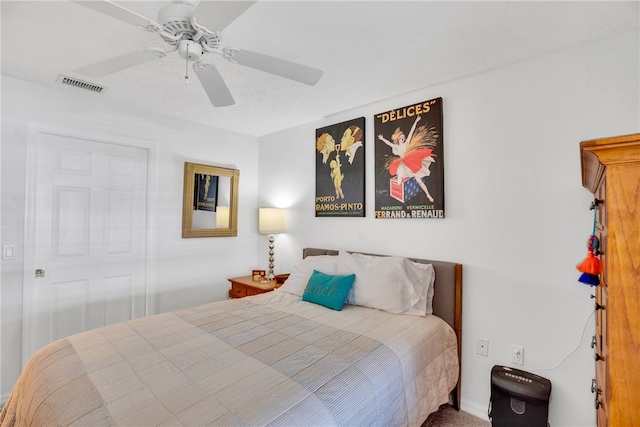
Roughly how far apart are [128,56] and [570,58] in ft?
8.30

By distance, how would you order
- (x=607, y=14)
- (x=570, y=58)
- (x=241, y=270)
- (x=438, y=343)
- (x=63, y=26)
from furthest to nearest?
(x=241, y=270), (x=438, y=343), (x=570, y=58), (x=63, y=26), (x=607, y=14)

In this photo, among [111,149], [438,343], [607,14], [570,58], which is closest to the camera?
[607,14]

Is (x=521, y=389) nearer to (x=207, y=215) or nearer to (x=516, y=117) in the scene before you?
(x=516, y=117)

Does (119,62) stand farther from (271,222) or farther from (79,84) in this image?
(271,222)

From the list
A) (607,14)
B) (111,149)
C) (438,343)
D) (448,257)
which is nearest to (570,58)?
(607,14)

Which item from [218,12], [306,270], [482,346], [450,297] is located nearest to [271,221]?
[306,270]

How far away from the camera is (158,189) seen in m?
3.10

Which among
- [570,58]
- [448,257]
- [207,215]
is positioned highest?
[570,58]

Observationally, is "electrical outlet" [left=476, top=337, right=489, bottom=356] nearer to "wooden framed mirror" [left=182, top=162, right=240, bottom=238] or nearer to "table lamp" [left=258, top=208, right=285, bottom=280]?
"table lamp" [left=258, top=208, right=285, bottom=280]

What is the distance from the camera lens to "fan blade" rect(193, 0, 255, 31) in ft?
3.72

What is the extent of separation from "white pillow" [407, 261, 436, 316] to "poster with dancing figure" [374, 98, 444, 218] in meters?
0.43

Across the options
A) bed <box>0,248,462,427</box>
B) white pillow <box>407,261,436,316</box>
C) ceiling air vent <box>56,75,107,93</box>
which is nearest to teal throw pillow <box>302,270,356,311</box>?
bed <box>0,248,462,427</box>

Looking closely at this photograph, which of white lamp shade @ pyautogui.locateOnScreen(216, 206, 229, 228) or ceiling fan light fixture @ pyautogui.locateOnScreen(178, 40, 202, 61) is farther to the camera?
white lamp shade @ pyautogui.locateOnScreen(216, 206, 229, 228)

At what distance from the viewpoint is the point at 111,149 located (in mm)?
2814
